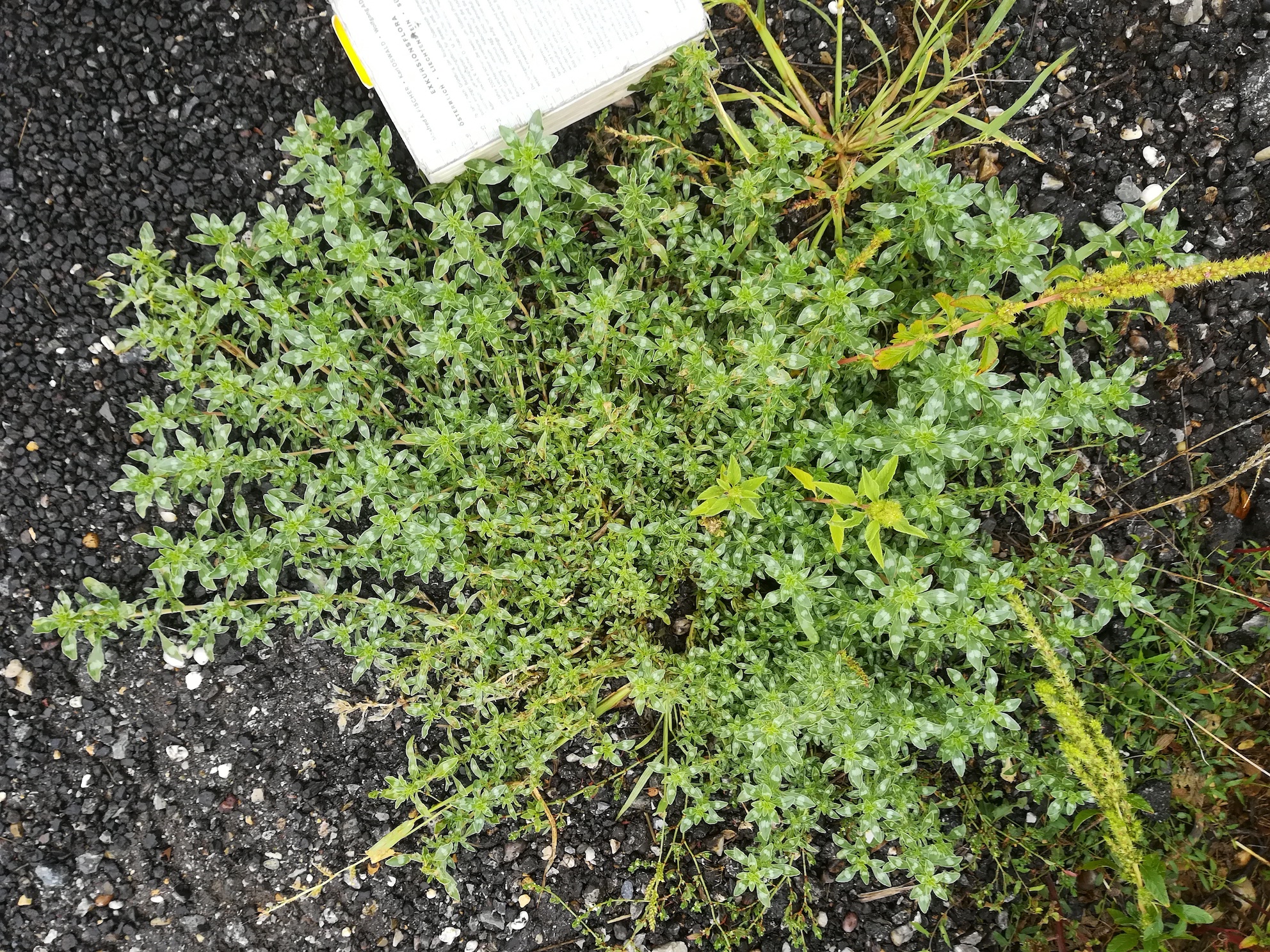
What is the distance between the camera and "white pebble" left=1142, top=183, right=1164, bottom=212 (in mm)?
2967

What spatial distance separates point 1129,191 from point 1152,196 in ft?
0.27

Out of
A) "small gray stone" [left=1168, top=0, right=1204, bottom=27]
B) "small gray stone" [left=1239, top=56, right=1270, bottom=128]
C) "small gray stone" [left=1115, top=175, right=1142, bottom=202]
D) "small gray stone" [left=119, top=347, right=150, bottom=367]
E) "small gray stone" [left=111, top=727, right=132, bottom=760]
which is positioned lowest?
"small gray stone" [left=111, top=727, right=132, bottom=760]

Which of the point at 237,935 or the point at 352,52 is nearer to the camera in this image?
the point at 352,52

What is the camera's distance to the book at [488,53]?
8.50ft

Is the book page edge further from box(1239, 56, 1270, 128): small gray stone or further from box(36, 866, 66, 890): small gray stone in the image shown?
box(36, 866, 66, 890): small gray stone

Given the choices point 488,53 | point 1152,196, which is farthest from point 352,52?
point 1152,196

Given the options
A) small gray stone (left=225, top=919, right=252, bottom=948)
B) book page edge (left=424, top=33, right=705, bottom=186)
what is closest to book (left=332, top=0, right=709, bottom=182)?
book page edge (left=424, top=33, right=705, bottom=186)

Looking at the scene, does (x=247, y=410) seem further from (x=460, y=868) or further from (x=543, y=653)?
(x=460, y=868)

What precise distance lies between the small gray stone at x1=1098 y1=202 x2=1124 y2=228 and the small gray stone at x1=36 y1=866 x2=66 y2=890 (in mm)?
4443

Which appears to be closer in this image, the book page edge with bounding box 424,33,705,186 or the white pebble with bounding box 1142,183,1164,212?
the book page edge with bounding box 424,33,705,186

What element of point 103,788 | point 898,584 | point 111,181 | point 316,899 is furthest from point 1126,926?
point 111,181

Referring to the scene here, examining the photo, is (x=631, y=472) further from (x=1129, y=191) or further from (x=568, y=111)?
(x=1129, y=191)

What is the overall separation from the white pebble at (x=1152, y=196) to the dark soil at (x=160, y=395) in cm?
5

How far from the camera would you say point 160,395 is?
9.64 ft
